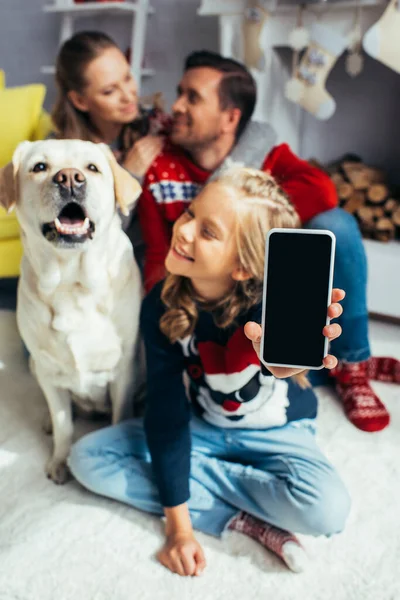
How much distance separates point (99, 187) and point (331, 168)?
1295mm

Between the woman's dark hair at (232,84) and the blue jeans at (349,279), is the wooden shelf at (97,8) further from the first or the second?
the blue jeans at (349,279)

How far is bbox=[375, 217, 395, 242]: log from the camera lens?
1758 mm

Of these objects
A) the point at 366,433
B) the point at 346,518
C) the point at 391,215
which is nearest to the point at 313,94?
the point at 391,215

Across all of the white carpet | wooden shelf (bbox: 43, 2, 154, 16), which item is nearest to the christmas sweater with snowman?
the white carpet

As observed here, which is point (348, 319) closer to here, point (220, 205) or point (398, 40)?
point (220, 205)

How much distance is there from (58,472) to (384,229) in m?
1.20

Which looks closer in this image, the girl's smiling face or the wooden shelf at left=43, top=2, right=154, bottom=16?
the girl's smiling face

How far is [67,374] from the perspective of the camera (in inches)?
40.1

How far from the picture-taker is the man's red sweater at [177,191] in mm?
1181

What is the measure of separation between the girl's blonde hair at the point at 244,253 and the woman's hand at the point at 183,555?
0.98 ft

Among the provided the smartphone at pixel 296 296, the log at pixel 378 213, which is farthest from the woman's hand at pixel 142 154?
the log at pixel 378 213

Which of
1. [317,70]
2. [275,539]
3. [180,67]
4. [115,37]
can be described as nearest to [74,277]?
[275,539]

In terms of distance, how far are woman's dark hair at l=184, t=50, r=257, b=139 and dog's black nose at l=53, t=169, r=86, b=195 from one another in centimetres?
54

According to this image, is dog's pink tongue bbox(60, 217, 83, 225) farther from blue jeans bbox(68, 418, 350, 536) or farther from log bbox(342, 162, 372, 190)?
log bbox(342, 162, 372, 190)
